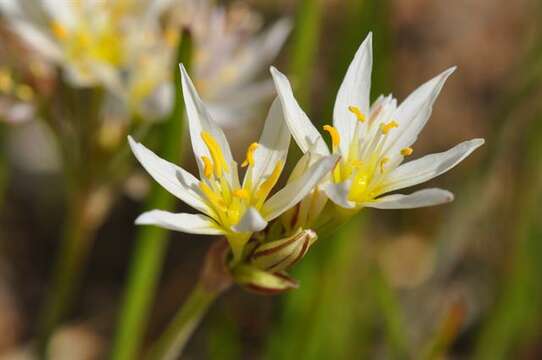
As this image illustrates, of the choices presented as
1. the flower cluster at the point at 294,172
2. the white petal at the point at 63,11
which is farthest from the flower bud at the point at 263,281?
the white petal at the point at 63,11

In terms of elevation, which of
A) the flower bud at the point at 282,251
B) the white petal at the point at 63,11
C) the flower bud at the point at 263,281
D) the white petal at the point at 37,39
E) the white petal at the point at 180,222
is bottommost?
the flower bud at the point at 263,281

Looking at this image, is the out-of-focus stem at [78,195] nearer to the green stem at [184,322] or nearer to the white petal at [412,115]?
the green stem at [184,322]

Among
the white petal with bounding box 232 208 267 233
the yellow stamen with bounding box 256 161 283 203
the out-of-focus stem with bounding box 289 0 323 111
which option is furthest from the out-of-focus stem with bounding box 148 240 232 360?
the out-of-focus stem with bounding box 289 0 323 111

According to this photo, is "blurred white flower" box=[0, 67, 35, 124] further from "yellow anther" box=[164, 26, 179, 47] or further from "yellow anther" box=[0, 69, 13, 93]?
"yellow anther" box=[164, 26, 179, 47]

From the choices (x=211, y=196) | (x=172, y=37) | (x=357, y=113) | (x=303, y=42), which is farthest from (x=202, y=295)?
(x=172, y=37)

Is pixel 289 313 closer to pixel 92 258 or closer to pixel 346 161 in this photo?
pixel 346 161

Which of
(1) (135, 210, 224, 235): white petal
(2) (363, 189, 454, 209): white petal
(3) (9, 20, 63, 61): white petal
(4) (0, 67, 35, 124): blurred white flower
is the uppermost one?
(3) (9, 20, 63, 61): white petal

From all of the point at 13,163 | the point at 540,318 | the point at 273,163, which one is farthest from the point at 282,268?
the point at 13,163
